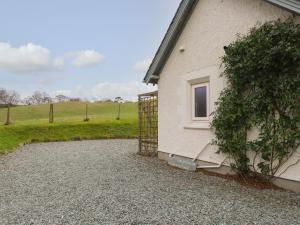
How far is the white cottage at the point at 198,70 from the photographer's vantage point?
289 inches

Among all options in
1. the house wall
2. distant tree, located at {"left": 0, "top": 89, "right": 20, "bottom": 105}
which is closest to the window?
the house wall

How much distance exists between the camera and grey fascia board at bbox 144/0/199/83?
989 centimetres

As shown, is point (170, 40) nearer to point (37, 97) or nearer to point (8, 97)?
point (8, 97)

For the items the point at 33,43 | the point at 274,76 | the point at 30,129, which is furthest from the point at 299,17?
the point at 33,43

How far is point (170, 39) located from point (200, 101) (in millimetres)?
2842

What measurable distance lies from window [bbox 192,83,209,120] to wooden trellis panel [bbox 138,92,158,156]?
278cm

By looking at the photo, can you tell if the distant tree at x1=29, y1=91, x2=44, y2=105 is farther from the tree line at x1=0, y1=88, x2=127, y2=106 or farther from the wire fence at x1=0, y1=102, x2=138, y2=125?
the wire fence at x1=0, y1=102, x2=138, y2=125

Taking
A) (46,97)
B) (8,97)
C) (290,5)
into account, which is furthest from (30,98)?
(290,5)

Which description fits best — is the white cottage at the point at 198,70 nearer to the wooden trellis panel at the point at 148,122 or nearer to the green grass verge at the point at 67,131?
the wooden trellis panel at the point at 148,122

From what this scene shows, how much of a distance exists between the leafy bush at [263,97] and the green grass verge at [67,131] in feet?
52.5

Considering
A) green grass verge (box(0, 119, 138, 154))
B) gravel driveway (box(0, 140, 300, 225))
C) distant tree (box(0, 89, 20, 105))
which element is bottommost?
gravel driveway (box(0, 140, 300, 225))

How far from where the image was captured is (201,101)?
31.6ft

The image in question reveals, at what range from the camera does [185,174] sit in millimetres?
8914

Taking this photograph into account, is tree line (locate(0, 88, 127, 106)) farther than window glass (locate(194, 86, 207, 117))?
Yes
